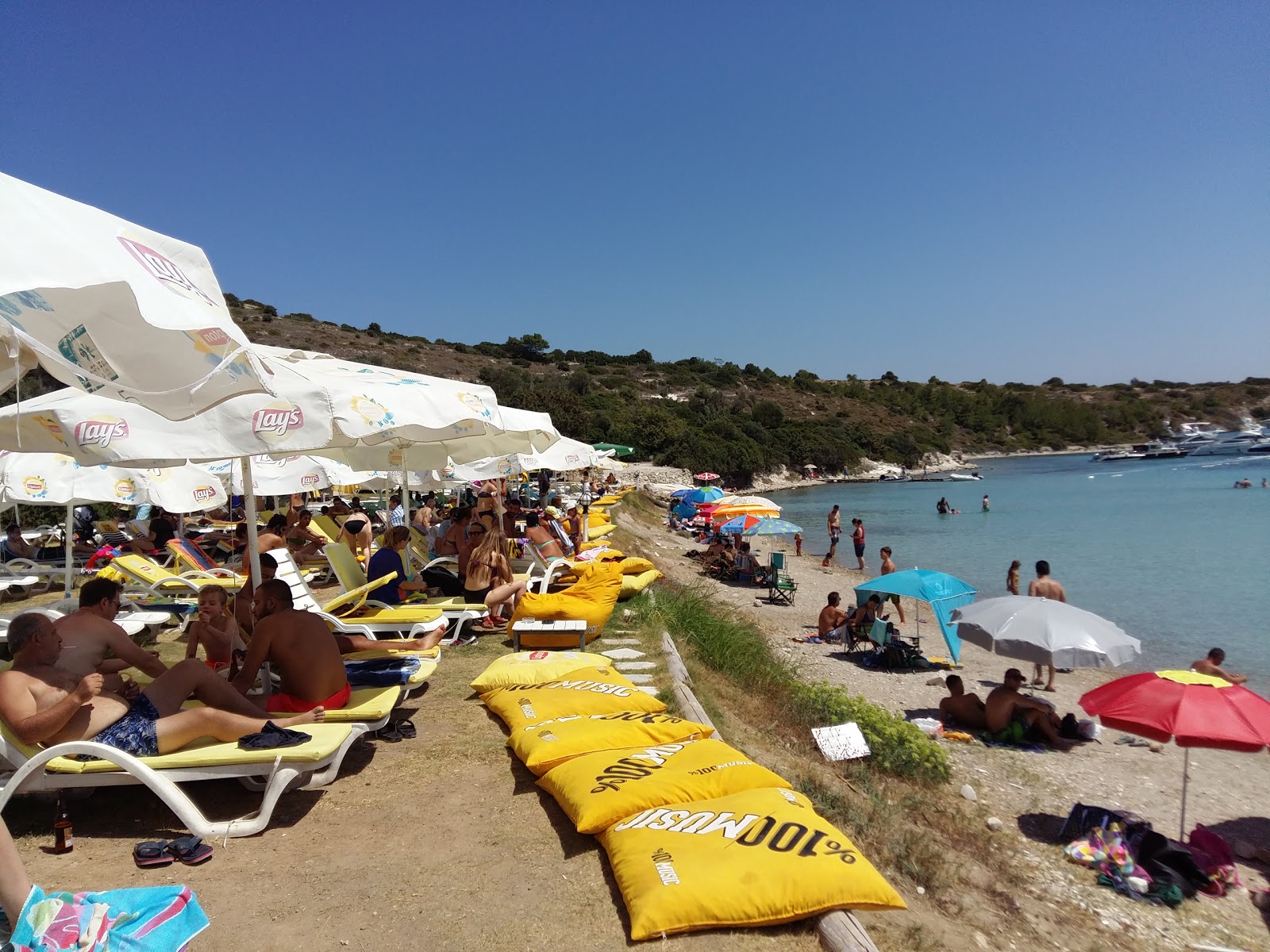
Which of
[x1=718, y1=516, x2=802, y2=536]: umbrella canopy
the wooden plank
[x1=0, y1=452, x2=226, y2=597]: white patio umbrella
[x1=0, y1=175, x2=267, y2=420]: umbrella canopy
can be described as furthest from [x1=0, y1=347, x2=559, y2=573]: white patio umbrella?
[x1=718, y1=516, x2=802, y2=536]: umbrella canopy

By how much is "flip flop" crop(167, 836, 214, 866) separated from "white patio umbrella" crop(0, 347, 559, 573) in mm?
1957

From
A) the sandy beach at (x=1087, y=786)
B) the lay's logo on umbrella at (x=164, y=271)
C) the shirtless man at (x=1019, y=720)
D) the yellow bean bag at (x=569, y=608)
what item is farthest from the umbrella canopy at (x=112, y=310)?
the shirtless man at (x=1019, y=720)

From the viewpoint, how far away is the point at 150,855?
3.05 m

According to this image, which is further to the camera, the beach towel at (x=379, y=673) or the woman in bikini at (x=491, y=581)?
the woman in bikini at (x=491, y=581)

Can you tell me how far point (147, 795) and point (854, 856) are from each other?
3.38 metres

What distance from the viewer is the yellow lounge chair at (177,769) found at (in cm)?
311

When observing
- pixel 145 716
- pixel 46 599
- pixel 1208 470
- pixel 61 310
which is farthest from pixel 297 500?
pixel 1208 470

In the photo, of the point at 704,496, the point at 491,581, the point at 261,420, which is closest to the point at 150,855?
the point at 261,420

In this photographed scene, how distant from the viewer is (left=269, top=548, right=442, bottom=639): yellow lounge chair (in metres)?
6.23

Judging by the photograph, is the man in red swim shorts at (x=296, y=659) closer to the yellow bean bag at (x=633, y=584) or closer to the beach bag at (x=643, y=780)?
the beach bag at (x=643, y=780)

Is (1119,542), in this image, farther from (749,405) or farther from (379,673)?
(749,405)

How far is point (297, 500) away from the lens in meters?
17.2

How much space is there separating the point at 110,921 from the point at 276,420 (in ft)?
8.57

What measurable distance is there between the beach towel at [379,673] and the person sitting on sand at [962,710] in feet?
20.4
